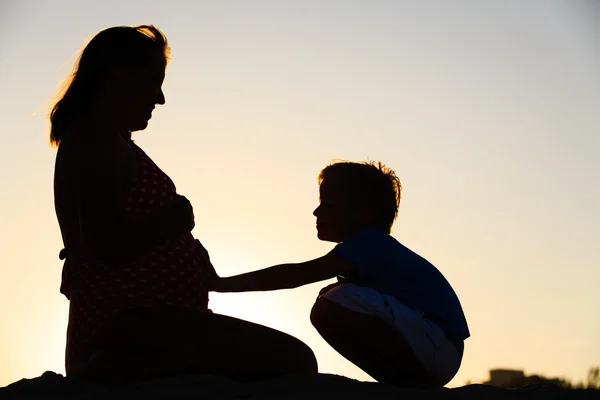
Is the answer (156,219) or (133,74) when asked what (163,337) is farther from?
(133,74)

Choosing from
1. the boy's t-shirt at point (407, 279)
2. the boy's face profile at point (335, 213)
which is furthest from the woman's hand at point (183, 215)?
the boy's face profile at point (335, 213)

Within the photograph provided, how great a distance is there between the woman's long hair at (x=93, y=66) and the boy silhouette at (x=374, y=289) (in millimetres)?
1190

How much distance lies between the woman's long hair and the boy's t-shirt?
5.08ft

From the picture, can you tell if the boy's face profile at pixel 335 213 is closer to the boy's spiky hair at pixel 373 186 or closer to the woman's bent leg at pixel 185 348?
the boy's spiky hair at pixel 373 186

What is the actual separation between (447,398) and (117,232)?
1.69 meters

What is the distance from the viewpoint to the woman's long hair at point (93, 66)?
469 cm

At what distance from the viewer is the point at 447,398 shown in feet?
12.9

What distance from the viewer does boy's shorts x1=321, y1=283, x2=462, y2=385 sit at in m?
4.50

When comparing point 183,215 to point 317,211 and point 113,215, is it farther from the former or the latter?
point 317,211

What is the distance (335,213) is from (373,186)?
0.29 m

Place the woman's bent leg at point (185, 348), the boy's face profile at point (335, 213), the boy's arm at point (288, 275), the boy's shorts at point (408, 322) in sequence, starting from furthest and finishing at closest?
1. the boy's face profile at point (335, 213)
2. the boy's arm at point (288, 275)
3. the boy's shorts at point (408, 322)
4. the woman's bent leg at point (185, 348)

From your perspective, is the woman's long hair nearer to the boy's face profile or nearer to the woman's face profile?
the woman's face profile

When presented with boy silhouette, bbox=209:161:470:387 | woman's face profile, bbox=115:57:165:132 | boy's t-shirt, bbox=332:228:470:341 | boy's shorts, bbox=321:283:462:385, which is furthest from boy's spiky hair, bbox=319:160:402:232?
woman's face profile, bbox=115:57:165:132

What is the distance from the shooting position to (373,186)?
5.50m
